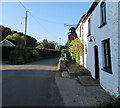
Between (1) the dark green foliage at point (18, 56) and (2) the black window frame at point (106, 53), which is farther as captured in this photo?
(1) the dark green foliage at point (18, 56)

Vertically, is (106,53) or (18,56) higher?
(106,53)

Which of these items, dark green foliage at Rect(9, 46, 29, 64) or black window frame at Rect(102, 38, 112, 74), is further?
dark green foliage at Rect(9, 46, 29, 64)

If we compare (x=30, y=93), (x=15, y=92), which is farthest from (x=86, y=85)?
(x=15, y=92)

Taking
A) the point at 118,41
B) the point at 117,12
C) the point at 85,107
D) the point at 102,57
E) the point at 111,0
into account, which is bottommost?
the point at 85,107

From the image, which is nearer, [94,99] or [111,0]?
[94,99]

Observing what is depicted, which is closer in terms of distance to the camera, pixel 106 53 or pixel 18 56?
pixel 106 53

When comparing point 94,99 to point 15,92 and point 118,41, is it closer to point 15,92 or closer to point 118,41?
point 118,41

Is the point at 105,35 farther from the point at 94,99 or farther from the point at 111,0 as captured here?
the point at 94,99

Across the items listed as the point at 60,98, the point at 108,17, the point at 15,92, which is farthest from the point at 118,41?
the point at 15,92

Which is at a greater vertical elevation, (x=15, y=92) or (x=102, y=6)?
(x=102, y=6)

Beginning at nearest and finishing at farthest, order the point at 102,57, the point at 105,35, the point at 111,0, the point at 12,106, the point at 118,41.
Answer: the point at 12,106 < the point at 118,41 < the point at 111,0 < the point at 105,35 < the point at 102,57

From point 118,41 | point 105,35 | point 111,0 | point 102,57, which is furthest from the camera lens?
point 102,57

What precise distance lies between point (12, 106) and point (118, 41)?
4.56 metres

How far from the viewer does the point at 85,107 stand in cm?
A: 543
